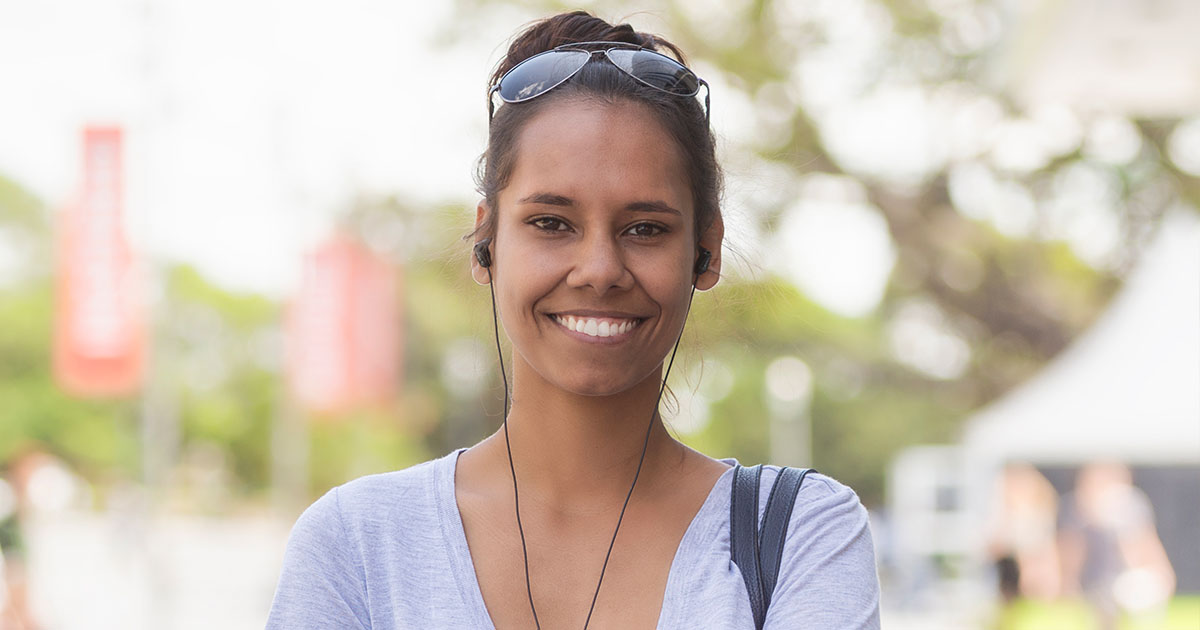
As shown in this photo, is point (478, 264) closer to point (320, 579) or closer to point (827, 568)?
point (320, 579)

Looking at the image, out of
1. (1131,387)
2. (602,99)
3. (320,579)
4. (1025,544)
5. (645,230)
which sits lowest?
(1025,544)

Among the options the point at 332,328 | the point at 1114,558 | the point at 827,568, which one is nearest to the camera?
the point at 827,568

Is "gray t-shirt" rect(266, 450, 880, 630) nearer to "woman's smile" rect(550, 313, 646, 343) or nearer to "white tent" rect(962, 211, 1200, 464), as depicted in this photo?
"woman's smile" rect(550, 313, 646, 343)

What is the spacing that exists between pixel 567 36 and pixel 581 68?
13 cm

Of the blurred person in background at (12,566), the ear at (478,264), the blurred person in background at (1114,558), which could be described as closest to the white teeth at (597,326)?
the ear at (478,264)

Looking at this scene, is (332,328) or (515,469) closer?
(515,469)

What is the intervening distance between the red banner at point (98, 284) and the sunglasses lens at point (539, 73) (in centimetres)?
1079

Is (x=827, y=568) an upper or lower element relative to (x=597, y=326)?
lower

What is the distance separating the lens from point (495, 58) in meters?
1.94

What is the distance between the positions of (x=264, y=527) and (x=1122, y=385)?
40.8 metres

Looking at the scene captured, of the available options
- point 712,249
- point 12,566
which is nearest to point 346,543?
point 712,249

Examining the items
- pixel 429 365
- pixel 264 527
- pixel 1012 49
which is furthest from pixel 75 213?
pixel 264 527

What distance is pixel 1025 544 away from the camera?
34.9ft

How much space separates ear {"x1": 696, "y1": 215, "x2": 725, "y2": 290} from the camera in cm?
169
